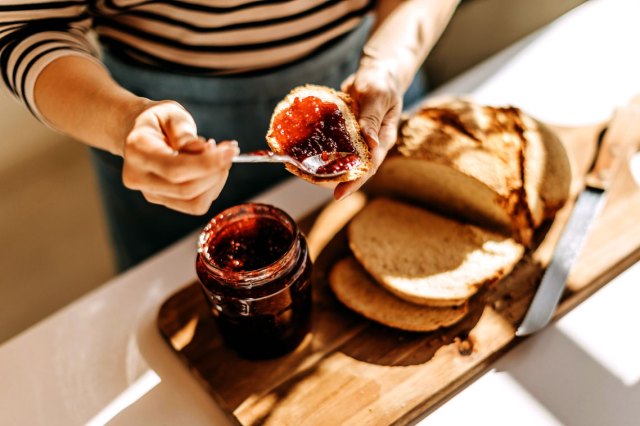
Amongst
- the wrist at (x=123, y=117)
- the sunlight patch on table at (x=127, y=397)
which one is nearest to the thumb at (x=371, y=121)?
the wrist at (x=123, y=117)

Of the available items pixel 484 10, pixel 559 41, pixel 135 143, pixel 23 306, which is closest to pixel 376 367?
pixel 135 143

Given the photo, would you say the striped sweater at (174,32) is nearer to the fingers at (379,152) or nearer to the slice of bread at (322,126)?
the slice of bread at (322,126)

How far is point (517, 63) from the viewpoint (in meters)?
2.15

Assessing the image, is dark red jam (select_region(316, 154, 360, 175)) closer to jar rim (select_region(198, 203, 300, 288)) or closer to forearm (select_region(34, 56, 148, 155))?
jar rim (select_region(198, 203, 300, 288))

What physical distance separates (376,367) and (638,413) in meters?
0.56

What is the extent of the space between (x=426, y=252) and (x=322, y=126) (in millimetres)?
430

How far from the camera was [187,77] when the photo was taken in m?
1.70

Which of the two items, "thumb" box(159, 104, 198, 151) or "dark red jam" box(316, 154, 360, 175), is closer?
"thumb" box(159, 104, 198, 151)

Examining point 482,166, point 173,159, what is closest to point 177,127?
point 173,159

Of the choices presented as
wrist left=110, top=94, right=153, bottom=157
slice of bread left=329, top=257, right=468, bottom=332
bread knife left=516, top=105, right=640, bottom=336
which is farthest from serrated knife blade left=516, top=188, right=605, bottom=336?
wrist left=110, top=94, right=153, bottom=157

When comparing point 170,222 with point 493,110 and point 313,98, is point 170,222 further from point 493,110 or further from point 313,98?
point 493,110

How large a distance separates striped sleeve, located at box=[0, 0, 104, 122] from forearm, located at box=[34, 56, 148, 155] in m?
0.03

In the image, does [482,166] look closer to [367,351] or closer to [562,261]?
[562,261]

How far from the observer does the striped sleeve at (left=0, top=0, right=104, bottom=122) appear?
1.40 metres
